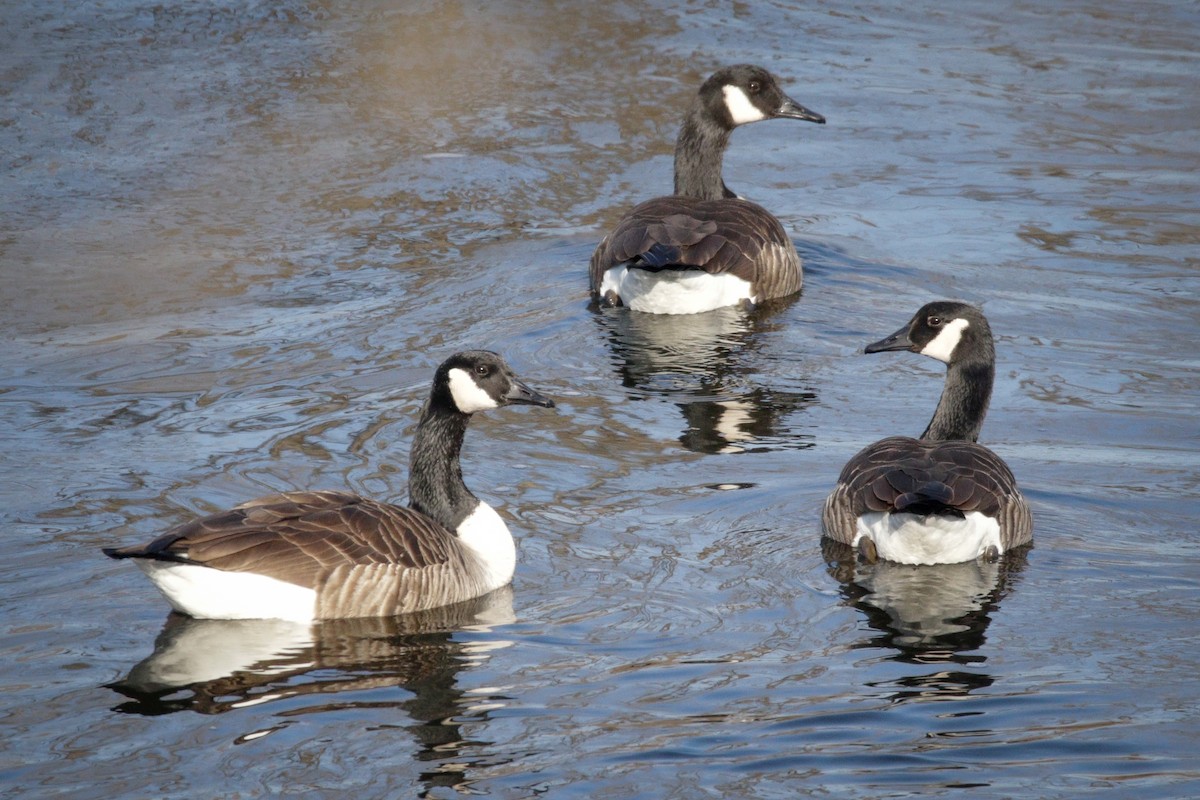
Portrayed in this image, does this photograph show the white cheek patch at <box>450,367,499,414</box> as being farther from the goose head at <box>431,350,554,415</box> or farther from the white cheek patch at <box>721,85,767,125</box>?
the white cheek patch at <box>721,85,767,125</box>

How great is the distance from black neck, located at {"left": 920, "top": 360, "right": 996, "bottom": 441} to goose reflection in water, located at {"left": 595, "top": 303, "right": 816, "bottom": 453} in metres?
0.80

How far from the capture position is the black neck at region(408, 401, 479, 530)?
659cm

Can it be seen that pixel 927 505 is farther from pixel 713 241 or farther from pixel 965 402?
pixel 713 241

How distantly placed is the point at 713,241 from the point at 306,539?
15.7 ft

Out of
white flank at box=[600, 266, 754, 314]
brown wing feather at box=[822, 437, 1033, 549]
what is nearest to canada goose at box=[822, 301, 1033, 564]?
brown wing feather at box=[822, 437, 1033, 549]

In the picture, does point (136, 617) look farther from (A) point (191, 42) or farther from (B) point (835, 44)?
(B) point (835, 44)

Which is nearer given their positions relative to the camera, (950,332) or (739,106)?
(950,332)

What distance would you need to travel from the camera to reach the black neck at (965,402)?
7.38 meters

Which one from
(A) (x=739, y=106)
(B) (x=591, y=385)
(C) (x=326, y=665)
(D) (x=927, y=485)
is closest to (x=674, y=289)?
(B) (x=591, y=385)

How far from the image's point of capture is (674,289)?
402 inches

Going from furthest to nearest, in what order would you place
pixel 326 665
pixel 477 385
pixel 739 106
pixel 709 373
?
1. pixel 739 106
2. pixel 709 373
3. pixel 477 385
4. pixel 326 665

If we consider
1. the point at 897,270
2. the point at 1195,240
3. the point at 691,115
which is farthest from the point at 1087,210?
the point at 691,115

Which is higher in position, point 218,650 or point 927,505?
point 927,505

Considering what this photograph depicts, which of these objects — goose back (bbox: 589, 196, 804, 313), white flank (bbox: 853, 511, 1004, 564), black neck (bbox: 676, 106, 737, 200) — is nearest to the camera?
white flank (bbox: 853, 511, 1004, 564)
